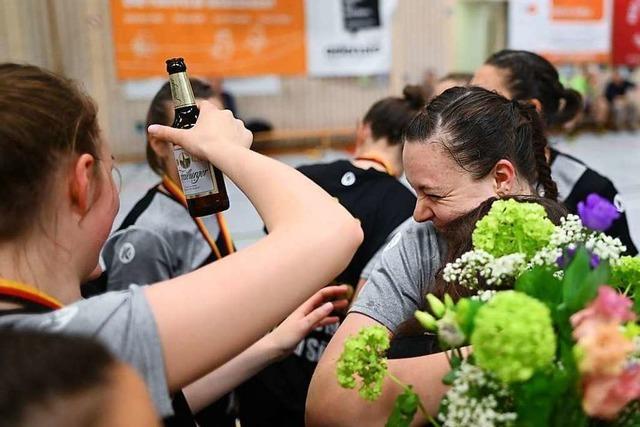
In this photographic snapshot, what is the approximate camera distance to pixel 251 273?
78 cm

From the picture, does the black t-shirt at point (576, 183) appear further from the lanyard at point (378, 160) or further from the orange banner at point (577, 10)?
the orange banner at point (577, 10)

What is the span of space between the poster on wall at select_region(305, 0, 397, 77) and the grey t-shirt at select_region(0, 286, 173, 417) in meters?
8.79

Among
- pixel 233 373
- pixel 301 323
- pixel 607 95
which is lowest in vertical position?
pixel 607 95

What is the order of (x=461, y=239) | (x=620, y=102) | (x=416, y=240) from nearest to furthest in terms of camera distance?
(x=461, y=239) < (x=416, y=240) < (x=620, y=102)

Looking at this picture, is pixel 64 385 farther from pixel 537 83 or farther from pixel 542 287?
pixel 537 83

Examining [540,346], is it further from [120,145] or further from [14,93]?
[120,145]

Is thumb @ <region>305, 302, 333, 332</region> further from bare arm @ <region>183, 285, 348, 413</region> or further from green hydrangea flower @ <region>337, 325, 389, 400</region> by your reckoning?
green hydrangea flower @ <region>337, 325, 389, 400</region>

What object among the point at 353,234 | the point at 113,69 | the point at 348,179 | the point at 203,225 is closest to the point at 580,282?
the point at 353,234

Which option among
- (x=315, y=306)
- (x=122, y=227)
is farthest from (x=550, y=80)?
(x=122, y=227)

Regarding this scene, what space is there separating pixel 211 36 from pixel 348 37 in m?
2.04

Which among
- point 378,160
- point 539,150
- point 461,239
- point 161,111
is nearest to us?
point 461,239

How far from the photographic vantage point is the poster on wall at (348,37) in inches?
360

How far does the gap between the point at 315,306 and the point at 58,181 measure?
0.69 m

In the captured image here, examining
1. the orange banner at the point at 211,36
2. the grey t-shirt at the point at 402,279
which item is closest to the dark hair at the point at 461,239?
the grey t-shirt at the point at 402,279
